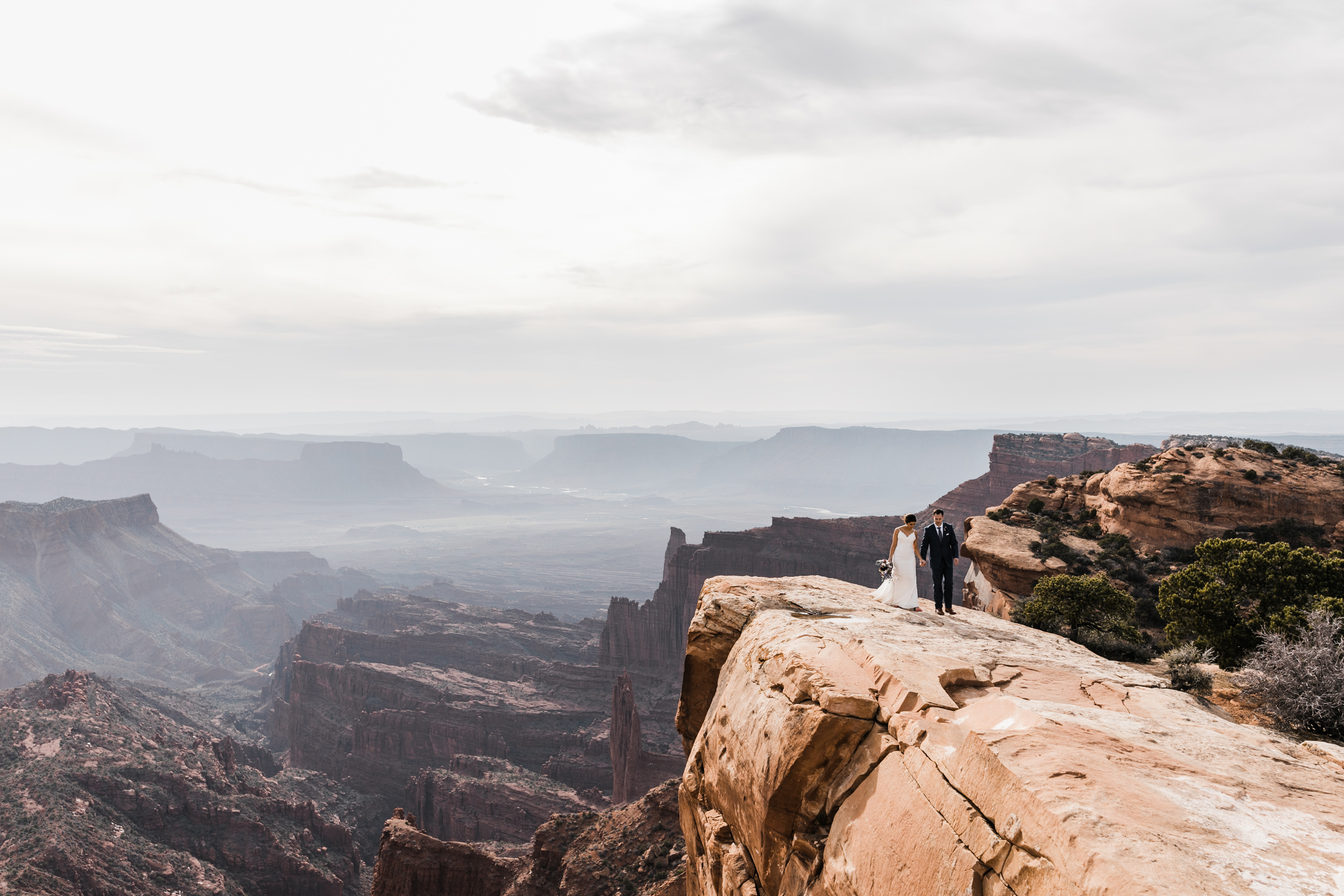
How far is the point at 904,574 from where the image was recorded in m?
17.3

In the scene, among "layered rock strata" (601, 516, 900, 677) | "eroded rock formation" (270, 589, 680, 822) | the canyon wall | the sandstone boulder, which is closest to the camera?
the sandstone boulder

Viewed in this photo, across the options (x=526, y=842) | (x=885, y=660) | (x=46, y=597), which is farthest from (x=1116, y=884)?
(x=46, y=597)

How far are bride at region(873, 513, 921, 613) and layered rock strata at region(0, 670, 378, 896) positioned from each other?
4919 cm

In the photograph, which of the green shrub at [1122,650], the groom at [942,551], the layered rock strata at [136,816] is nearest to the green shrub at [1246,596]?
the green shrub at [1122,650]

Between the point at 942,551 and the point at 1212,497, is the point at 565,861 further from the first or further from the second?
the point at 1212,497

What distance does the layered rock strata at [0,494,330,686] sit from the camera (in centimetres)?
13912

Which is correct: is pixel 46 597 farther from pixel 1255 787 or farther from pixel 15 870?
pixel 1255 787

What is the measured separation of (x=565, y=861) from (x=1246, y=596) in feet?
101

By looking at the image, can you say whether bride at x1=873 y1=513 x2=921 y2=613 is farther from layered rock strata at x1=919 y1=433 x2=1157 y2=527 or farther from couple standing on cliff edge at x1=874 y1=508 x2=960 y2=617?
layered rock strata at x1=919 y1=433 x2=1157 y2=527

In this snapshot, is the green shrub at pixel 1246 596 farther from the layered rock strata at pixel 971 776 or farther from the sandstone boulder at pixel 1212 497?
the sandstone boulder at pixel 1212 497

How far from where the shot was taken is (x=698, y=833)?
48.0 feet

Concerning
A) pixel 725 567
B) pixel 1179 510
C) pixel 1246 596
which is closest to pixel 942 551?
pixel 1246 596

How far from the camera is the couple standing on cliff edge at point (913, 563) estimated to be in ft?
56.6

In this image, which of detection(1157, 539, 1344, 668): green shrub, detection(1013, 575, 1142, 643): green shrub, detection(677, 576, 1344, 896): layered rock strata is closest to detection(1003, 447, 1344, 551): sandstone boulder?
detection(1157, 539, 1344, 668): green shrub
